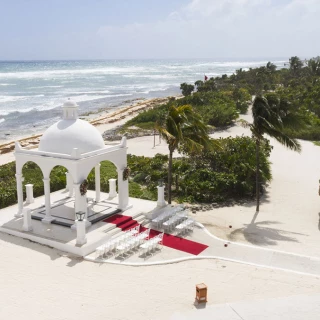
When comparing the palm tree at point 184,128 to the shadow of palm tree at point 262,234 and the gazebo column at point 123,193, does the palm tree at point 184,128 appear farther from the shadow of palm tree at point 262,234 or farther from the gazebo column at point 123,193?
the shadow of palm tree at point 262,234

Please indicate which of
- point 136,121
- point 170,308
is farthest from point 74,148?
point 136,121

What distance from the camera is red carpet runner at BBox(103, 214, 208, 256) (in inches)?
586

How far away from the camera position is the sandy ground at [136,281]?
36.6 ft

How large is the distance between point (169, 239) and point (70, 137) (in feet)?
18.0

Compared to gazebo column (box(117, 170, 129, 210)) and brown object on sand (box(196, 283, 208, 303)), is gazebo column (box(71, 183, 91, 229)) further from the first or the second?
brown object on sand (box(196, 283, 208, 303))

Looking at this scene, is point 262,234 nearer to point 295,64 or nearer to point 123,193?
point 123,193

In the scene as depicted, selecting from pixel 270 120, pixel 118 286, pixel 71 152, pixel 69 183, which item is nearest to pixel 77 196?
pixel 71 152

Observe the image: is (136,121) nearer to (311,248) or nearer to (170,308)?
(311,248)

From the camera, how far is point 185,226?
52.9ft

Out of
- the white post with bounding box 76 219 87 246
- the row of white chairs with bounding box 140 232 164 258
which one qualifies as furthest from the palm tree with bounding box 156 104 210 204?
the white post with bounding box 76 219 87 246

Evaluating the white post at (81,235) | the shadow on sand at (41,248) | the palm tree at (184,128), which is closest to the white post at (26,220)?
the shadow on sand at (41,248)

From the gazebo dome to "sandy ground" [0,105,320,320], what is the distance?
379 cm

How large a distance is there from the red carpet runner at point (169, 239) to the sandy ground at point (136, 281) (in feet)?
3.52

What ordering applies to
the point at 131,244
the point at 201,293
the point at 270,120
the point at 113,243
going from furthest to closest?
the point at 270,120, the point at 131,244, the point at 113,243, the point at 201,293
